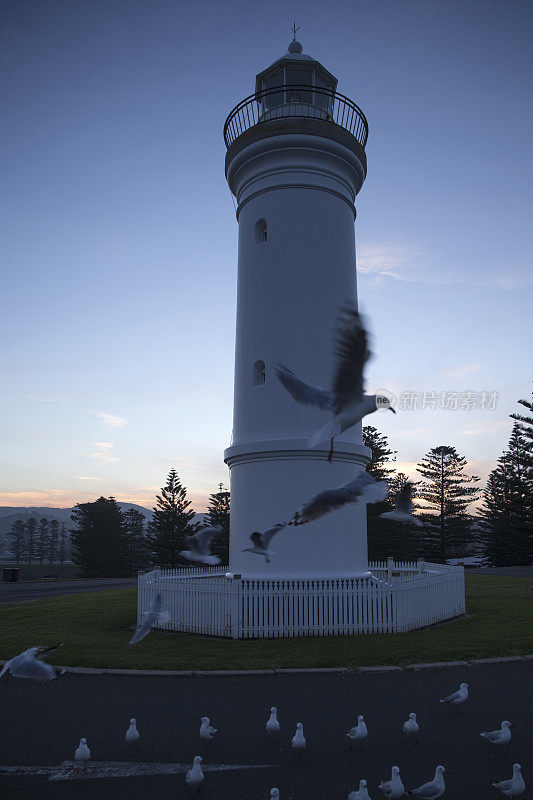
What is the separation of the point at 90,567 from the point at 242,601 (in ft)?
207

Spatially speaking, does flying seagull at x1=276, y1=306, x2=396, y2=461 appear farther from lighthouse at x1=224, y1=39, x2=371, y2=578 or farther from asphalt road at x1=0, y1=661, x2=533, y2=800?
lighthouse at x1=224, y1=39, x2=371, y2=578

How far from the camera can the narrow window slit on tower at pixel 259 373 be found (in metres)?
16.6

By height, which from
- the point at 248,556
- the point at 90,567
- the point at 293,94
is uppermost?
the point at 293,94

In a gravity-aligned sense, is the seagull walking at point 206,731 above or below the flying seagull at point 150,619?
below

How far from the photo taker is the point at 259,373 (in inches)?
657

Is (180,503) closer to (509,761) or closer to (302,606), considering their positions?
(302,606)

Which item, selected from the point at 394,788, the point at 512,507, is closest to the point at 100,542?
the point at 512,507

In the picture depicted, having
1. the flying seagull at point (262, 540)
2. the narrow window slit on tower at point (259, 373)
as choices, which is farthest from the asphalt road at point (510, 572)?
the flying seagull at point (262, 540)

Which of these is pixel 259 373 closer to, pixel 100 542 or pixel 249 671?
pixel 249 671

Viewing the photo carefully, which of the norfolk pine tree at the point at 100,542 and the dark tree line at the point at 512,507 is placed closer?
the dark tree line at the point at 512,507

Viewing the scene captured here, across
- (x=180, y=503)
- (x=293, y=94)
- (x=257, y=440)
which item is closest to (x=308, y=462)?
(x=257, y=440)

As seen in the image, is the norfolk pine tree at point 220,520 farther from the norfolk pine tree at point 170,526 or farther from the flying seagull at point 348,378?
the flying seagull at point 348,378

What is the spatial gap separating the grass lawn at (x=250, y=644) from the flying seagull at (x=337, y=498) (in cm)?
703

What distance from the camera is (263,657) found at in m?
11.1
